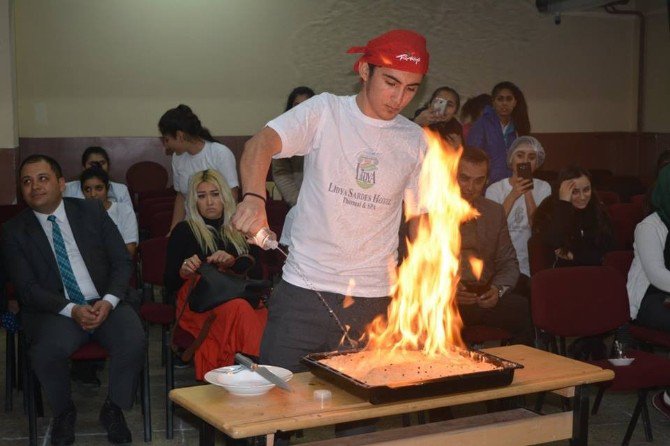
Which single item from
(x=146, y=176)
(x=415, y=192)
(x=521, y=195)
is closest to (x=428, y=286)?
(x=415, y=192)

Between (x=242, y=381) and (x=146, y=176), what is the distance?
7257mm

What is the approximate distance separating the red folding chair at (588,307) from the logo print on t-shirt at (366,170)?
178 cm

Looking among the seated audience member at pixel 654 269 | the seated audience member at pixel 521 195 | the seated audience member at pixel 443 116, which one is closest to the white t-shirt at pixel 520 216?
the seated audience member at pixel 521 195

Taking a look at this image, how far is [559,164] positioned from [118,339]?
7.88 metres

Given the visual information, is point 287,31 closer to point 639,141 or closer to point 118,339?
point 639,141

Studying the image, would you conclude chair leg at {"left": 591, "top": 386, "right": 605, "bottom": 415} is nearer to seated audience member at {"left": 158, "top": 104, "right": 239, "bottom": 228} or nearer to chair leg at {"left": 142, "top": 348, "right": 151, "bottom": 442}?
chair leg at {"left": 142, "top": 348, "right": 151, "bottom": 442}

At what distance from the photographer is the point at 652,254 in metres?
5.09

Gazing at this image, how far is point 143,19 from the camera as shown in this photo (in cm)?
990

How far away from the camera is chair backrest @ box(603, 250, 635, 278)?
539cm

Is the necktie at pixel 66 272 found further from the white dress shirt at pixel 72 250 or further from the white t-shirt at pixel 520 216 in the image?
the white t-shirt at pixel 520 216

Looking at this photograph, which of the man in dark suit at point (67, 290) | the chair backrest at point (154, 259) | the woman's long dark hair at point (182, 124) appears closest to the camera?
the man in dark suit at point (67, 290)

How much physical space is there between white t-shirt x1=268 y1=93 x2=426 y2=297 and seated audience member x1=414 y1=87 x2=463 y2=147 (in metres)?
2.82

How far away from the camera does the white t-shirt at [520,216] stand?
5.98 meters

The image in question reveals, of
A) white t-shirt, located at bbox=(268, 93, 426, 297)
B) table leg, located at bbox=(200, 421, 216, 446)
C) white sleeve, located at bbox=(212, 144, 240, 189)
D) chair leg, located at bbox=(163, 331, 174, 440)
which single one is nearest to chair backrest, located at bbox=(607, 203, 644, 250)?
white sleeve, located at bbox=(212, 144, 240, 189)
